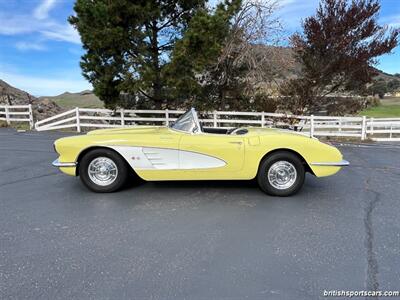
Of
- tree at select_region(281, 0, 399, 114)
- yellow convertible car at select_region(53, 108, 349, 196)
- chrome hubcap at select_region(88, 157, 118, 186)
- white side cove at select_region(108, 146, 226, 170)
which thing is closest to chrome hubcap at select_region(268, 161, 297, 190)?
yellow convertible car at select_region(53, 108, 349, 196)

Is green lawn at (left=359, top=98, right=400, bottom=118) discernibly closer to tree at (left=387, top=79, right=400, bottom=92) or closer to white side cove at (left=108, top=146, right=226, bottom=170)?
white side cove at (left=108, top=146, right=226, bottom=170)

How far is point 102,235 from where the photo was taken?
302cm

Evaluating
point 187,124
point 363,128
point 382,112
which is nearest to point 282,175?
point 187,124

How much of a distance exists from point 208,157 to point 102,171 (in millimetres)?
1619

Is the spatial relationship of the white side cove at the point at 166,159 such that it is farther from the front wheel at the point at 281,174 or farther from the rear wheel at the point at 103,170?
the front wheel at the point at 281,174

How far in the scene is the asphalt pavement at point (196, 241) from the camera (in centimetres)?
224

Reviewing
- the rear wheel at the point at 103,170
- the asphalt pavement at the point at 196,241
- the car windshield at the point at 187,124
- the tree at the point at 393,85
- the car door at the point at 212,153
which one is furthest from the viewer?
the tree at the point at 393,85

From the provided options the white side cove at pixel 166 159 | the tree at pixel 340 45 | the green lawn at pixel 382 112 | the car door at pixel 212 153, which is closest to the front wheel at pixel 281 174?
the car door at pixel 212 153

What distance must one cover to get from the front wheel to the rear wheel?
205cm

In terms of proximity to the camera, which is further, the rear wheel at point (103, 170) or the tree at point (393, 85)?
the tree at point (393, 85)

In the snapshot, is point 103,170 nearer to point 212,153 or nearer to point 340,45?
point 212,153

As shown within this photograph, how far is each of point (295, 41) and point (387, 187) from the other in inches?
349

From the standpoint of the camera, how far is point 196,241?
290 centimetres

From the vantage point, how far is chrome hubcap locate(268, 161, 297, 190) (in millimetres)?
4082
